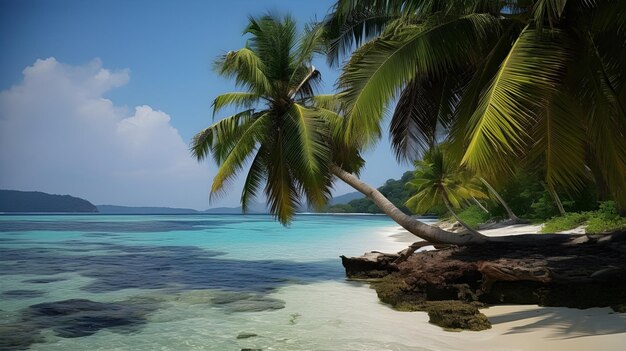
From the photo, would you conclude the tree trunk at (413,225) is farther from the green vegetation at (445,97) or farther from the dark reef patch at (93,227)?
the dark reef patch at (93,227)

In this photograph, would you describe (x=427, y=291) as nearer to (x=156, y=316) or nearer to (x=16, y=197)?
(x=156, y=316)

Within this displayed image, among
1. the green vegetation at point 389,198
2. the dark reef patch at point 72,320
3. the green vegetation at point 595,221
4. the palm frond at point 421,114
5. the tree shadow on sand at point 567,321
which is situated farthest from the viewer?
the green vegetation at point 389,198

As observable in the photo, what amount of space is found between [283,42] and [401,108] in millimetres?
4303

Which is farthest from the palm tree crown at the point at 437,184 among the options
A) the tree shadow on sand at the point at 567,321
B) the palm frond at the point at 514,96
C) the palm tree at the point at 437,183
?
the palm frond at the point at 514,96

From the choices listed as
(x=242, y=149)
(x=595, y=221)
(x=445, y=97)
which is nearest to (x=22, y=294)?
(x=242, y=149)

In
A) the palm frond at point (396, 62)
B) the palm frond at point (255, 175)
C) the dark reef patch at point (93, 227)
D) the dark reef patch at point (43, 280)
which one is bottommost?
the dark reef patch at point (93, 227)

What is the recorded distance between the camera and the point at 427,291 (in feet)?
26.8

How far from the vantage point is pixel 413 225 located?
1073cm

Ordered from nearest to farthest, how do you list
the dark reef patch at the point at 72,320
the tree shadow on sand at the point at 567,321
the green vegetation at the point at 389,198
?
the tree shadow on sand at the point at 567,321 < the dark reef patch at the point at 72,320 < the green vegetation at the point at 389,198

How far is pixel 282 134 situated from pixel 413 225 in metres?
3.87

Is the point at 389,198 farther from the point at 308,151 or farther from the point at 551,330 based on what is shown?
the point at 551,330

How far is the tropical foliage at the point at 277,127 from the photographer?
1048 cm

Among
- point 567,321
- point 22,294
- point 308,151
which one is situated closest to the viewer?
point 567,321

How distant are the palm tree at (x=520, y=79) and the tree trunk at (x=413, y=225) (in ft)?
9.27
